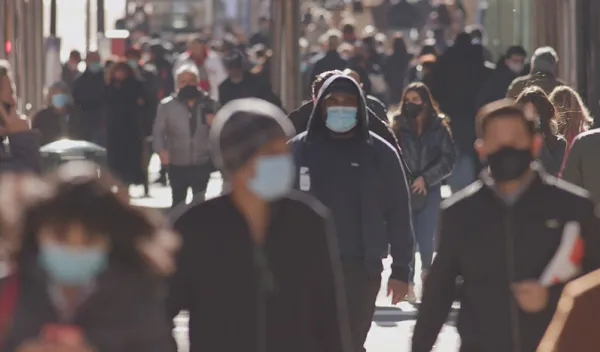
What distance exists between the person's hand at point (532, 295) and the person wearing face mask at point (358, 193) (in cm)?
211

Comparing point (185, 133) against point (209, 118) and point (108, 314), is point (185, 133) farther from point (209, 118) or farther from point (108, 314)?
point (108, 314)

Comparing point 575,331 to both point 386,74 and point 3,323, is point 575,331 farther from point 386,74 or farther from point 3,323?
point 386,74

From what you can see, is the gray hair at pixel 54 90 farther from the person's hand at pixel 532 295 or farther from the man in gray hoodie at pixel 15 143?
the person's hand at pixel 532 295

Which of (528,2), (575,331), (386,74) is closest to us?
(575,331)

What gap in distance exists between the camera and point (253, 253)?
6082 mm

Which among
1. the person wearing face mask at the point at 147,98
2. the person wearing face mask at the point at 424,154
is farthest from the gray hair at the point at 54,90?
the person wearing face mask at the point at 424,154

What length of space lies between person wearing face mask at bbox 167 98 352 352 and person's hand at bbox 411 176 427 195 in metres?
7.65

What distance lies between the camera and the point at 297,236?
20.0 feet

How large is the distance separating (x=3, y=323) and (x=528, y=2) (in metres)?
20.2

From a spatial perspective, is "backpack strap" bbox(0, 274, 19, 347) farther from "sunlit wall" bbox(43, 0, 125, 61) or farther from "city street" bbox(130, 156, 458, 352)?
"sunlit wall" bbox(43, 0, 125, 61)

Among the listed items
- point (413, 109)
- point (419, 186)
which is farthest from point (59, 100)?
point (419, 186)

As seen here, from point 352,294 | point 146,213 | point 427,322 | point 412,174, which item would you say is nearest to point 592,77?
point 412,174

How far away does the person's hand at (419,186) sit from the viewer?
13836mm

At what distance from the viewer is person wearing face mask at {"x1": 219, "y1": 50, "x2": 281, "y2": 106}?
68.6 feet
